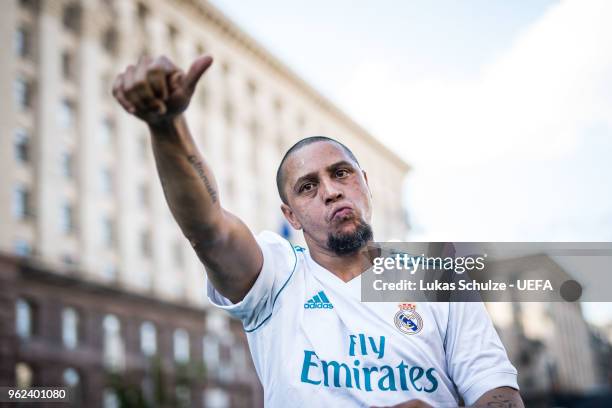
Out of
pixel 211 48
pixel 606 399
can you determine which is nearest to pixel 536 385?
pixel 211 48

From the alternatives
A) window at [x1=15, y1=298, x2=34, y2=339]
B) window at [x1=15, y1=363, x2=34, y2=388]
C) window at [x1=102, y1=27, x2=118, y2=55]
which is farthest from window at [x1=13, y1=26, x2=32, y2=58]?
window at [x1=15, y1=363, x2=34, y2=388]

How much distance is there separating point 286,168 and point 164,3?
4575cm

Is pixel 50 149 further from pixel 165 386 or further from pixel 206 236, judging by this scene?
pixel 206 236

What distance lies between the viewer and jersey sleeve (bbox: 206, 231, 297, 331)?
2.76m

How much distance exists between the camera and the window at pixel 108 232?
37166mm

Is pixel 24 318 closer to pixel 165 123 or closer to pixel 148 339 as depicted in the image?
pixel 148 339

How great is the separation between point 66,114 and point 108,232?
6514 millimetres

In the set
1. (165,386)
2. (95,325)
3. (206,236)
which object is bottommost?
(206,236)

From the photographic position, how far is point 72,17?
38.7m

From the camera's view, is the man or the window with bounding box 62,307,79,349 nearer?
the man

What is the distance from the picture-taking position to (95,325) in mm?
34281

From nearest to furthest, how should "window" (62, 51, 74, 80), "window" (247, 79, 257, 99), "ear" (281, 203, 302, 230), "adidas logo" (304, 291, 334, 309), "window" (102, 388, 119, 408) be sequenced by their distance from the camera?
"adidas logo" (304, 291, 334, 309) < "ear" (281, 203, 302, 230) < "window" (102, 388, 119, 408) < "window" (62, 51, 74, 80) < "window" (247, 79, 257, 99)

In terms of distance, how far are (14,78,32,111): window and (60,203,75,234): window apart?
202 inches

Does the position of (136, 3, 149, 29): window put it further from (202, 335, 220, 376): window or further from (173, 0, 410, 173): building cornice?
(202, 335, 220, 376): window
